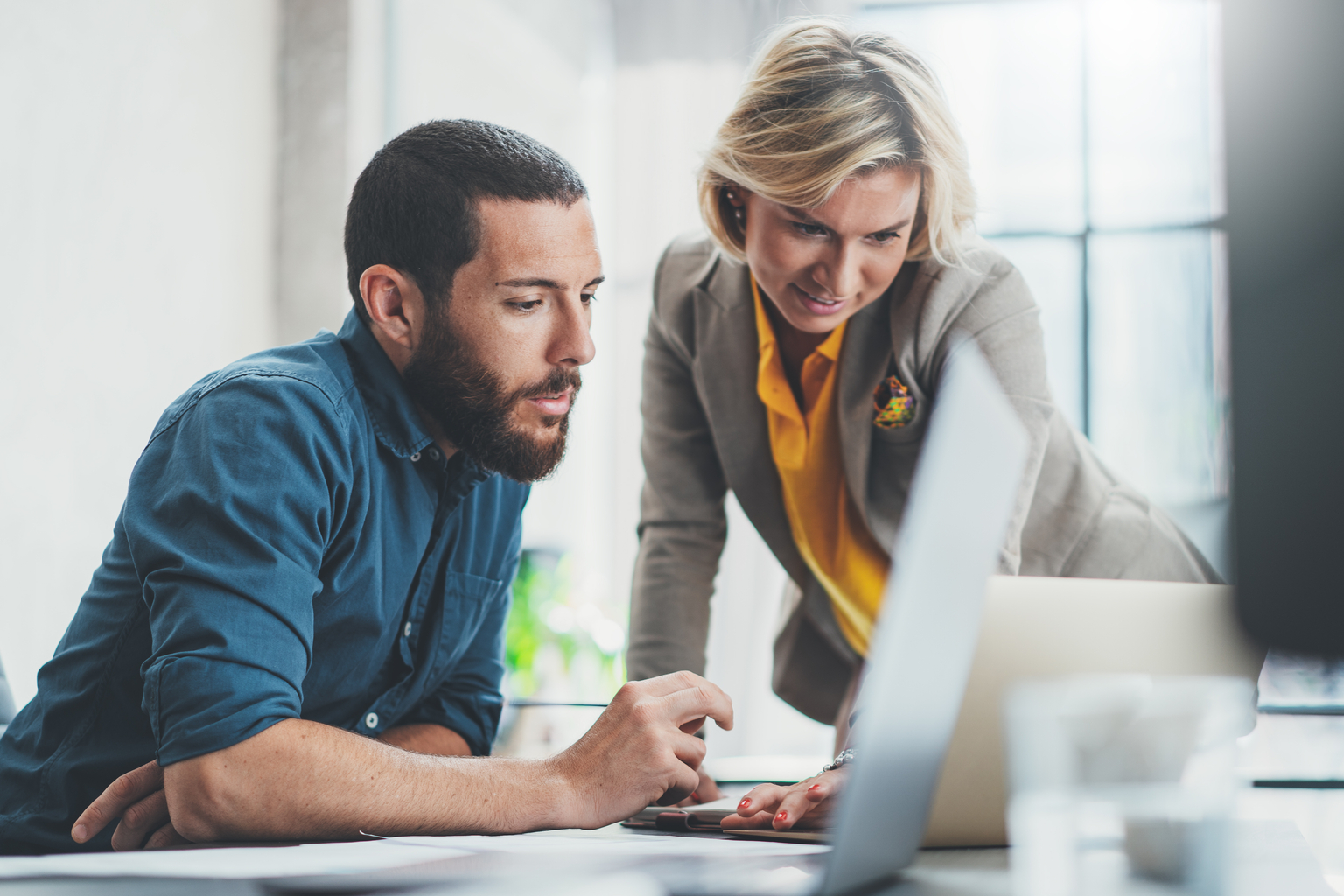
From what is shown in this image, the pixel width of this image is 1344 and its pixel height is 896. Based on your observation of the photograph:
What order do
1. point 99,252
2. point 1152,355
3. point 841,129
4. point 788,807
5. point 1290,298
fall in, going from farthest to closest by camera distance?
point 1152,355
point 99,252
point 841,129
point 788,807
point 1290,298

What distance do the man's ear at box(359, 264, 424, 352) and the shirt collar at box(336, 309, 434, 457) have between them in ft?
0.12

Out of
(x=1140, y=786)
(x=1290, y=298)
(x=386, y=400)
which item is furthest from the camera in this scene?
(x=386, y=400)

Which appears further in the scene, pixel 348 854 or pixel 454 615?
pixel 454 615

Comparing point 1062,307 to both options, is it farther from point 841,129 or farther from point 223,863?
point 223,863

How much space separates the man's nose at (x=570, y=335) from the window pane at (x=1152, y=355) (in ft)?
8.60

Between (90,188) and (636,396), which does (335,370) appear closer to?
(90,188)

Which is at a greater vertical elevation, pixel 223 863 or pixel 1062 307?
pixel 1062 307

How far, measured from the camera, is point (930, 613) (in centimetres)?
36

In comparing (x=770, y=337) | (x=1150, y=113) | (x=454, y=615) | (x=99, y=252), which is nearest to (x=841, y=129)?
(x=770, y=337)

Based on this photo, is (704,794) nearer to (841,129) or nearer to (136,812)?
(136,812)

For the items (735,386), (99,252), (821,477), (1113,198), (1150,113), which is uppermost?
(1150,113)

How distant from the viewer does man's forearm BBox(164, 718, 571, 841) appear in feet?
2.32

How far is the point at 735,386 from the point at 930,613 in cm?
100

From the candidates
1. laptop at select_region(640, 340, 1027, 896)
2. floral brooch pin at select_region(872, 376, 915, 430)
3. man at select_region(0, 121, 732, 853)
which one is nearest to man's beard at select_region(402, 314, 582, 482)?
man at select_region(0, 121, 732, 853)
